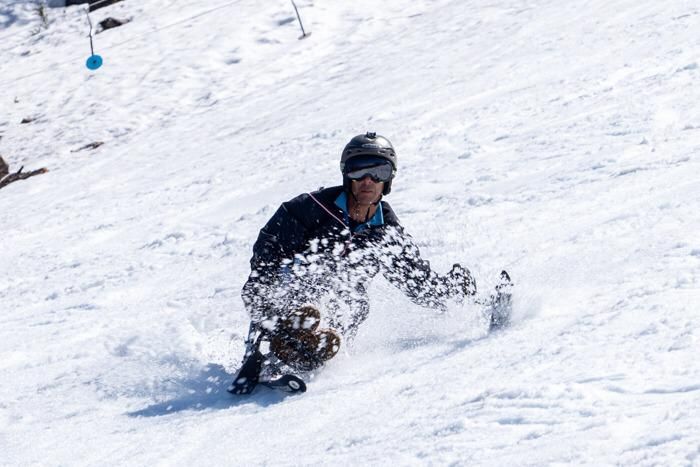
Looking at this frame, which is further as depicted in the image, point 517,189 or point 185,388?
point 517,189

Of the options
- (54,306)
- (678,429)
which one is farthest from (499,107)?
(678,429)

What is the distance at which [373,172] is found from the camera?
4801 millimetres

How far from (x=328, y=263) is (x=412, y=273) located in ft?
1.49

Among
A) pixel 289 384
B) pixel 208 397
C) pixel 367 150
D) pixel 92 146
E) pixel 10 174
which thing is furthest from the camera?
pixel 92 146

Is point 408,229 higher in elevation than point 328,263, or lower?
lower

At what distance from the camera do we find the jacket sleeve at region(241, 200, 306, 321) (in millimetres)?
4672

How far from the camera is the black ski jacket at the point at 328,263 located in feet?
15.4

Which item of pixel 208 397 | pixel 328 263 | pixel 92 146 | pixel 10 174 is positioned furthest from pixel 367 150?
pixel 92 146

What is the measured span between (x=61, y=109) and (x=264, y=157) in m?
8.40

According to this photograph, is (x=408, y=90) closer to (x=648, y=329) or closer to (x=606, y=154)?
(x=606, y=154)

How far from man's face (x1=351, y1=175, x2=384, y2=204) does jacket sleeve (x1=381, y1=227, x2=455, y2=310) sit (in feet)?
0.70

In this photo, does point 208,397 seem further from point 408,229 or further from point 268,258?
point 408,229

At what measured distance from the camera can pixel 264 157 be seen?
11734 mm

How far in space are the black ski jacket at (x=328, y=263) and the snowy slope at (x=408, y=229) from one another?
0.66 ft
